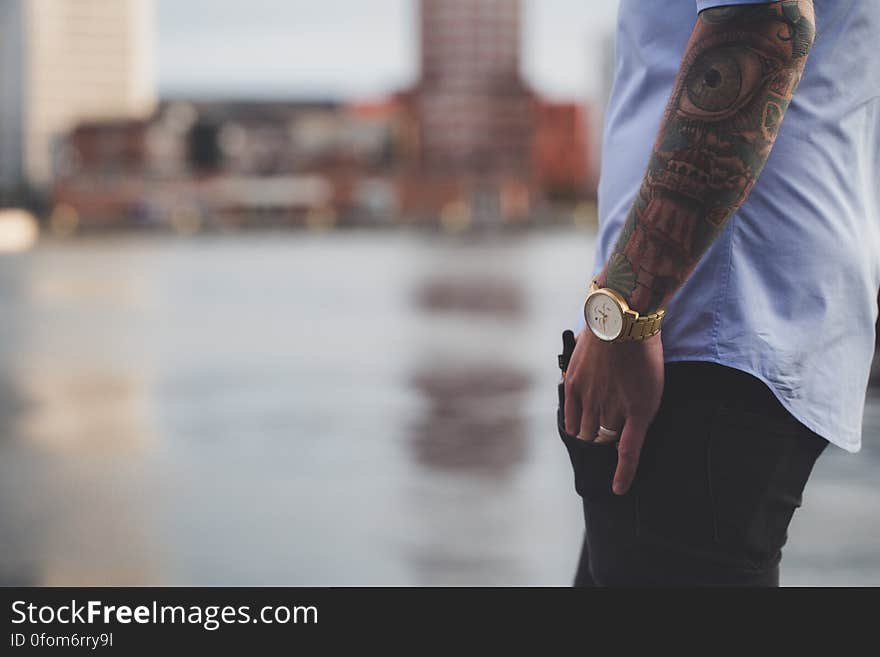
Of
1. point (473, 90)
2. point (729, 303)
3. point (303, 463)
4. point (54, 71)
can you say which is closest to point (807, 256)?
point (729, 303)

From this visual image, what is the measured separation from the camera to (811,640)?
1.49m

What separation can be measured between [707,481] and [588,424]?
0.50 ft

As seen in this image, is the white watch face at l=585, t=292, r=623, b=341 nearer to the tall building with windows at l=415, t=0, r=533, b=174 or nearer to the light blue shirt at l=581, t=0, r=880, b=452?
the light blue shirt at l=581, t=0, r=880, b=452

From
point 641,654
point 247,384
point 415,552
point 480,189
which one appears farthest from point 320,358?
point 480,189

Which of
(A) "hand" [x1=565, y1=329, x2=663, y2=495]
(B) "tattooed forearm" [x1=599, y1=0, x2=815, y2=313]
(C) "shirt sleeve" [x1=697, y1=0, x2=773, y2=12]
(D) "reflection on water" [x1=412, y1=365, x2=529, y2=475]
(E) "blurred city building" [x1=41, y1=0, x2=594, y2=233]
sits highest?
(C) "shirt sleeve" [x1=697, y1=0, x2=773, y2=12]

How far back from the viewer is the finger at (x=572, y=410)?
4.50ft

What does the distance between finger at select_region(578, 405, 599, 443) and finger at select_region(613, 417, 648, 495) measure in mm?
35

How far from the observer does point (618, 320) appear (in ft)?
4.29

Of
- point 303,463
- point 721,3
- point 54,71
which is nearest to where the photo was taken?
point 721,3

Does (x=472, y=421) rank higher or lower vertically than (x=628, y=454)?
lower

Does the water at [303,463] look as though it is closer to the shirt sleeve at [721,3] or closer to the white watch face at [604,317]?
the white watch face at [604,317]

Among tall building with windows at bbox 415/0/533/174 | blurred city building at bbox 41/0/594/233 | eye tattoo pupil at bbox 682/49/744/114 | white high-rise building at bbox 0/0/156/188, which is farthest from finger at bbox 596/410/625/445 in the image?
white high-rise building at bbox 0/0/156/188

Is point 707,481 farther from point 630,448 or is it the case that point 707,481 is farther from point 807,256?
point 807,256

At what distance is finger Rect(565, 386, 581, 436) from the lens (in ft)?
4.50
